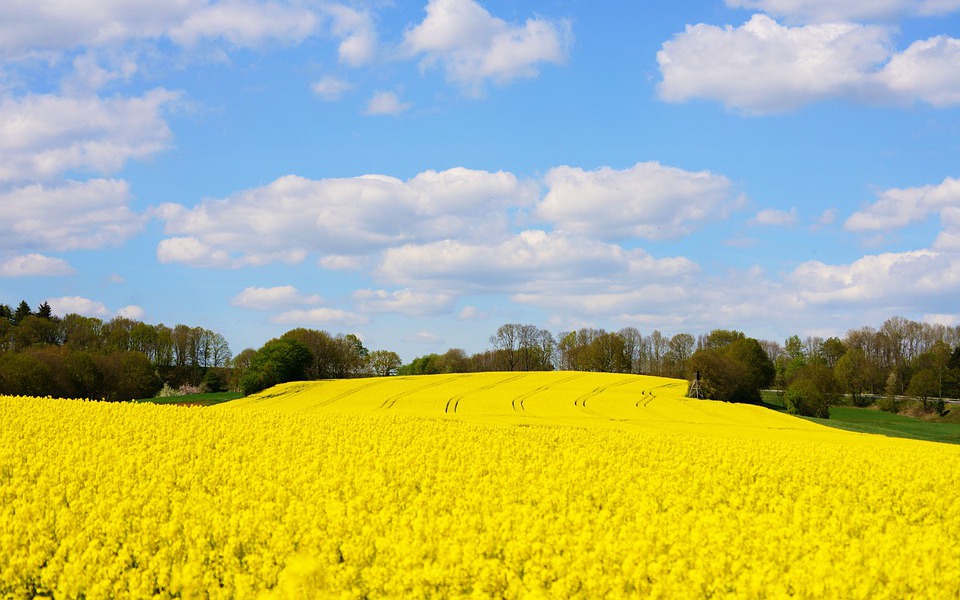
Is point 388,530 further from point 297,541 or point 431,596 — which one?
point 431,596

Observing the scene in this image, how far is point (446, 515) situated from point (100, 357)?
67701mm

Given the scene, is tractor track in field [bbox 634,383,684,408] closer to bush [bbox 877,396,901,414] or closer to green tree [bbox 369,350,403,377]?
bush [bbox 877,396,901,414]

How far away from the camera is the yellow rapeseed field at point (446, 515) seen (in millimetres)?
6707

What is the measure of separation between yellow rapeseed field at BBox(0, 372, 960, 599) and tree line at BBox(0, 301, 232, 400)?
42012 millimetres

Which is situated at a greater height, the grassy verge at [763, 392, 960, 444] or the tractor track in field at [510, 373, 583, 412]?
the tractor track in field at [510, 373, 583, 412]

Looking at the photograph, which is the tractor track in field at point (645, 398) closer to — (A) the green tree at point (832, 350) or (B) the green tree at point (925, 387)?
(B) the green tree at point (925, 387)

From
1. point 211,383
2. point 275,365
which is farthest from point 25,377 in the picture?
point 211,383

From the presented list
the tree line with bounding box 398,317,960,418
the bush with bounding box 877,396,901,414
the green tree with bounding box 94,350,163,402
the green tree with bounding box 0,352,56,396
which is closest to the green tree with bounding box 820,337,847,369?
the tree line with bounding box 398,317,960,418

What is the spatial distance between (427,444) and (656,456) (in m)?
4.64

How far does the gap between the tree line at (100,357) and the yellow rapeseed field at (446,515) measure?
42.0 metres

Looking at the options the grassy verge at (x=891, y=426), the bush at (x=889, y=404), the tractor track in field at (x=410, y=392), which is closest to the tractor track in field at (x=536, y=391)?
the tractor track in field at (x=410, y=392)

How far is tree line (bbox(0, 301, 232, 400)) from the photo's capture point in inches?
2131

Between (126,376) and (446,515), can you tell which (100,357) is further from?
(446,515)

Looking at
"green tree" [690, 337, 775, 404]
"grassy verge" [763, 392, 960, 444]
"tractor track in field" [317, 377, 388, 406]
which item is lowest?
"grassy verge" [763, 392, 960, 444]
